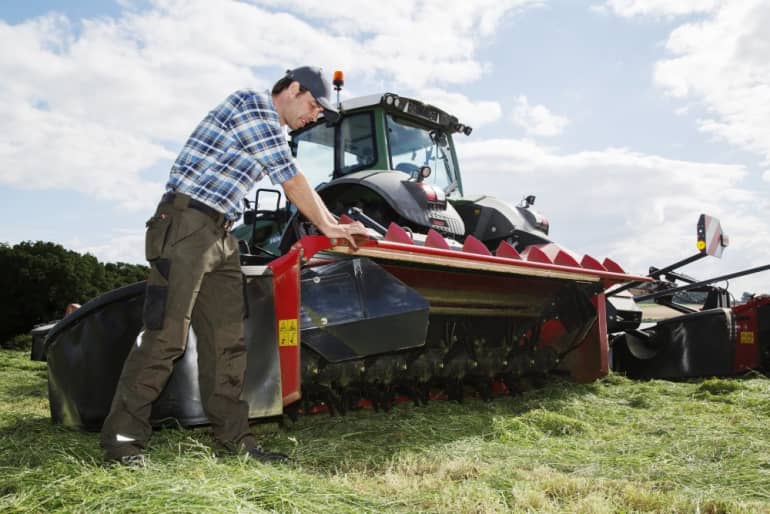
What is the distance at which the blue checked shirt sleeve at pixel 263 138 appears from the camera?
2.65 meters

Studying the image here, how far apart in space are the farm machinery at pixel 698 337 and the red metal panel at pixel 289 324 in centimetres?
335

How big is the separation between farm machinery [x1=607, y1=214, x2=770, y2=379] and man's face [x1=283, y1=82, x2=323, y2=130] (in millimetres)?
3593

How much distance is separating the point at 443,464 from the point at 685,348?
388 cm

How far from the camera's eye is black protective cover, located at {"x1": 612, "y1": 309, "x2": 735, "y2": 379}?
5738mm

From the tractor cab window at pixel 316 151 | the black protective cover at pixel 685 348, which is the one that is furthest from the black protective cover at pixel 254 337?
the black protective cover at pixel 685 348

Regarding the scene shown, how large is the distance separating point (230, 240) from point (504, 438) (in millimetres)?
1554

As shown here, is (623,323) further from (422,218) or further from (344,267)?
(344,267)

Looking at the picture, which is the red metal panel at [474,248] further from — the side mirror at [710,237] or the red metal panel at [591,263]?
the side mirror at [710,237]

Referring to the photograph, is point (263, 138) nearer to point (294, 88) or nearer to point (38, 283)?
point (294, 88)

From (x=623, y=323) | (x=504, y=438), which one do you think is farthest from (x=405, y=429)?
(x=623, y=323)

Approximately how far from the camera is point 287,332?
308cm

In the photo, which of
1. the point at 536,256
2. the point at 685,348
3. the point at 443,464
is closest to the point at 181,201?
the point at 443,464

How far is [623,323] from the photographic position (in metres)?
5.92

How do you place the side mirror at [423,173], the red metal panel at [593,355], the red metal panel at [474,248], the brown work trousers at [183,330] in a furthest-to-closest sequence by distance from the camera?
the red metal panel at [593,355] < the side mirror at [423,173] < the red metal panel at [474,248] < the brown work trousers at [183,330]
